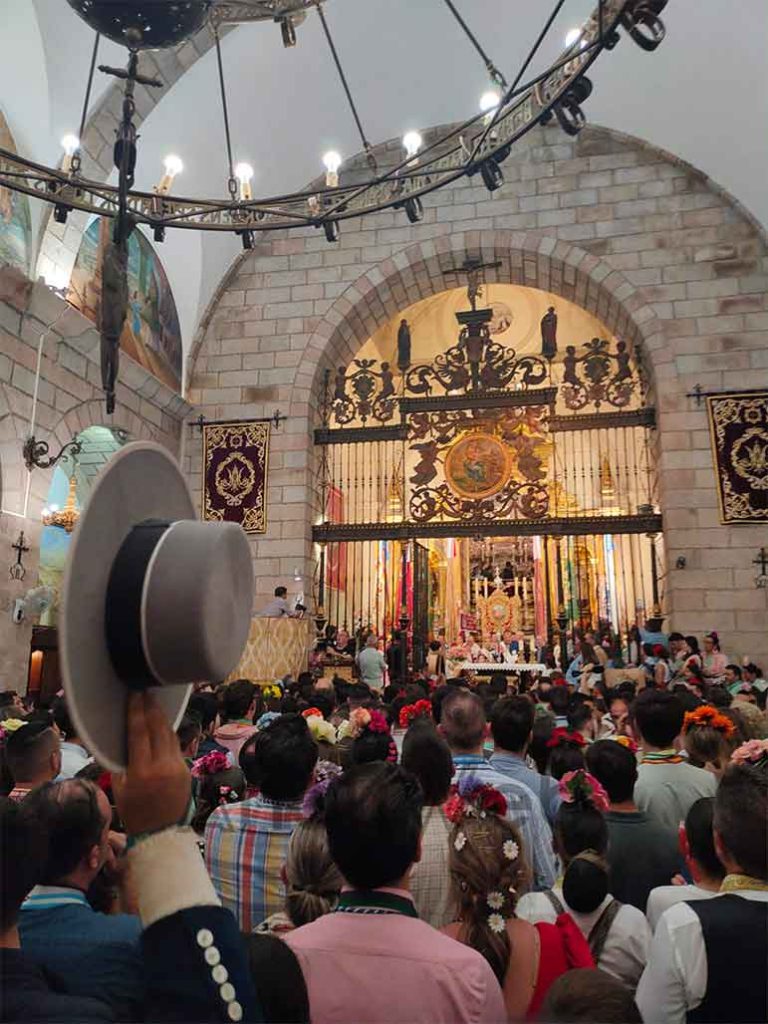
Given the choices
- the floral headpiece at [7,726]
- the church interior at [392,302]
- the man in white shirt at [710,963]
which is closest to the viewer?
the man in white shirt at [710,963]

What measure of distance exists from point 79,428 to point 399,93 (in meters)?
7.01

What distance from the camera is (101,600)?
0.82 m

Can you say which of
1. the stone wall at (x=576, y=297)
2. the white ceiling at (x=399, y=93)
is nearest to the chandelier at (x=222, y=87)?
the white ceiling at (x=399, y=93)

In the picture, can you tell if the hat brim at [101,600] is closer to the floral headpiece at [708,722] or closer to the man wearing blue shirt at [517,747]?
the man wearing blue shirt at [517,747]

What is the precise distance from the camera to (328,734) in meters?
3.63

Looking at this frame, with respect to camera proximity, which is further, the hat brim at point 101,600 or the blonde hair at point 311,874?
the blonde hair at point 311,874

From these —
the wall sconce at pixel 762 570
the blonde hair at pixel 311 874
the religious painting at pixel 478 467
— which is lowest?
the blonde hair at pixel 311 874

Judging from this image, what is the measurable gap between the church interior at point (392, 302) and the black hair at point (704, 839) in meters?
7.70

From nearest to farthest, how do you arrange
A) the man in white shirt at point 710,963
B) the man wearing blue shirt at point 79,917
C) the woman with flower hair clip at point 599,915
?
the man wearing blue shirt at point 79,917 → the man in white shirt at point 710,963 → the woman with flower hair clip at point 599,915

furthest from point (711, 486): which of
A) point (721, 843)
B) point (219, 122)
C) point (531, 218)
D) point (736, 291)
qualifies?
point (721, 843)

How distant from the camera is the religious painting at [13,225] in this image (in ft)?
27.5

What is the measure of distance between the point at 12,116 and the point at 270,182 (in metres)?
4.51

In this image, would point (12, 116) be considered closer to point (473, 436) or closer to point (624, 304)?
point (473, 436)

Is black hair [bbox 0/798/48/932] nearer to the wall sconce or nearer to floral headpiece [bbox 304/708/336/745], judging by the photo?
floral headpiece [bbox 304/708/336/745]
